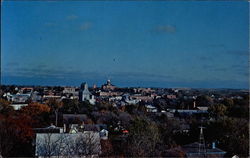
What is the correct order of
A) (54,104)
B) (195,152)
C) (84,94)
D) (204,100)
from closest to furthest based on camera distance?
(195,152)
(204,100)
(84,94)
(54,104)

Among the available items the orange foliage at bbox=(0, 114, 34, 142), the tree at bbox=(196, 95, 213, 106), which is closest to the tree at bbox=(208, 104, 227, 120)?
the tree at bbox=(196, 95, 213, 106)

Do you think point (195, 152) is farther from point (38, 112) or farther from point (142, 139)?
point (38, 112)

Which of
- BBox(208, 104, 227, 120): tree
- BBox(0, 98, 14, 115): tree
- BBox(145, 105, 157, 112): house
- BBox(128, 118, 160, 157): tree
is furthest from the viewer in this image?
BBox(145, 105, 157, 112): house

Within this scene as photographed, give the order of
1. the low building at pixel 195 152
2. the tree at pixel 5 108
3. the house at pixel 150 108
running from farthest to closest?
the house at pixel 150 108, the tree at pixel 5 108, the low building at pixel 195 152

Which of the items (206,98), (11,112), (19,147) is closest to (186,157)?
(206,98)

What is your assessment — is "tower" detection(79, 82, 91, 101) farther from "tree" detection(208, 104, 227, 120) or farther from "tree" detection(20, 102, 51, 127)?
"tree" detection(208, 104, 227, 120)

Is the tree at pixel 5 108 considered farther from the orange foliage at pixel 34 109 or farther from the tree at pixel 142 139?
the tree at pixel 142 139

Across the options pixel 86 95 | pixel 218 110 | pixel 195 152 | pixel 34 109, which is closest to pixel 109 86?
pixel 195 152

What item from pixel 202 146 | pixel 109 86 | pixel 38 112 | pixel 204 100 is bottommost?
pixel 202 146

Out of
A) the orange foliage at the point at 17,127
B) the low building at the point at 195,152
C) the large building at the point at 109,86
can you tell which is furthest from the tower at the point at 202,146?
the orange foliage at the point at 17,127

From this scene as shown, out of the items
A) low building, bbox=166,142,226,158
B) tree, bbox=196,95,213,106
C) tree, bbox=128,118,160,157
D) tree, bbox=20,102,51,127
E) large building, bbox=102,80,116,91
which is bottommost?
low building, bbox=166,142,226,158

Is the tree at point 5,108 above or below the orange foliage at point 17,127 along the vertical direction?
above

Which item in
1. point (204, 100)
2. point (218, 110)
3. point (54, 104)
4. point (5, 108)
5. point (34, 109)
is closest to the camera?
point (204, 100)
